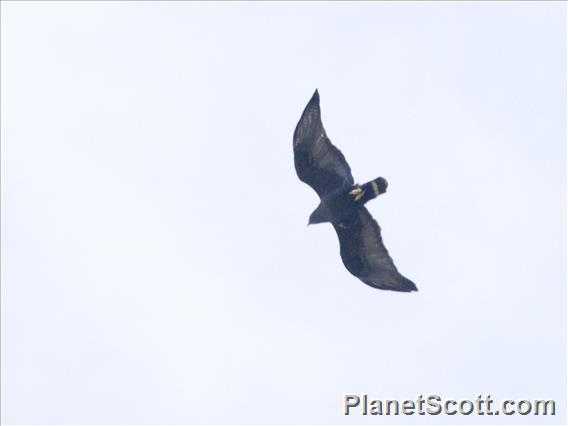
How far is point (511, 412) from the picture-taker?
87.3ft

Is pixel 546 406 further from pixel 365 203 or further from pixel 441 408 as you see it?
pixel 365 203

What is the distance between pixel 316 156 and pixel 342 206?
1.50 meters

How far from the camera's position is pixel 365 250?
27.1m

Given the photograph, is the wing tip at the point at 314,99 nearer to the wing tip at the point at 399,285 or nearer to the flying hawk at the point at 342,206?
the flying hawk at the point at 342,206

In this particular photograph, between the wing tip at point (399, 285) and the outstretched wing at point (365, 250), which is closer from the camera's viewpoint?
the wing tip at point (399, 285)

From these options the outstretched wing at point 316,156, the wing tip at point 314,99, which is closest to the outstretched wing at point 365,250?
the outstretched wing at point 316,156

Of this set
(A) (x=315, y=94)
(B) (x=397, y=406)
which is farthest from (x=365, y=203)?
(B) (x=397, y=406)

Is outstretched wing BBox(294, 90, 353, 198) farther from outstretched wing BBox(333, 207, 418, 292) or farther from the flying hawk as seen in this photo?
outstretched wing BBox(333, 207, 418, 292)

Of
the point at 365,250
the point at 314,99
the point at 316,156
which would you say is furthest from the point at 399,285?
the point at 314,99

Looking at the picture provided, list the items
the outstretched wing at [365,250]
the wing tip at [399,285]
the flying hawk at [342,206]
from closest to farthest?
the wing tip at [399,285], the flying hawk at [342,206], the outstretched wing at [365,250]

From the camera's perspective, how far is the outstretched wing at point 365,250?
2678 centimetres

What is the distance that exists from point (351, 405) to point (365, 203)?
18.3ft

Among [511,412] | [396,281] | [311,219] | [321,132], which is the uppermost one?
[321,132]

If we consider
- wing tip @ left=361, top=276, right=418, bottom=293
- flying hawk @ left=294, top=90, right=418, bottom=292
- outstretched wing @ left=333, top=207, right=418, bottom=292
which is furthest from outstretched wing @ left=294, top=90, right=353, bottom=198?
wing tip @ left=361, top=276, right=418, bottom=293
